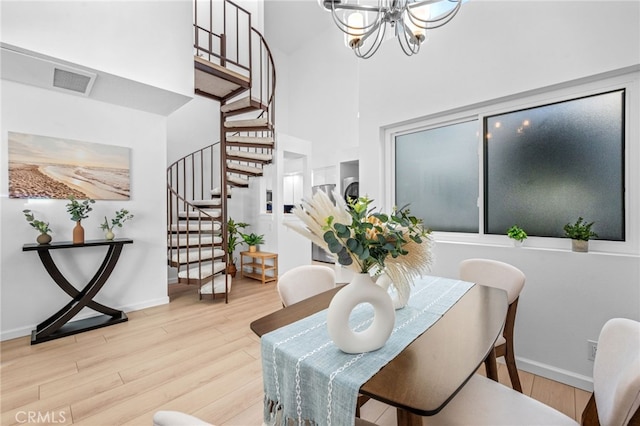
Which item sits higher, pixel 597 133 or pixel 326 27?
pixel 326 27

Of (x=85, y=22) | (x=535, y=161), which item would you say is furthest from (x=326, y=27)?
(x=535, y=161)

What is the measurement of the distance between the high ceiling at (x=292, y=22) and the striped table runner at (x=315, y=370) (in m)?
6.56

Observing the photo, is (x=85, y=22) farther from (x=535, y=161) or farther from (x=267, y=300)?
(x=535, y=161)

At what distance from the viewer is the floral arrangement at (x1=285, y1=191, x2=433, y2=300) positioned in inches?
33.4

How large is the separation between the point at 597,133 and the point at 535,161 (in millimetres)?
384

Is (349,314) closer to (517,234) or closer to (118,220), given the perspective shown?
(517,234)

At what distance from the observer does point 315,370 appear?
0.83m

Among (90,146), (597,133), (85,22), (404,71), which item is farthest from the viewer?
(90,146)

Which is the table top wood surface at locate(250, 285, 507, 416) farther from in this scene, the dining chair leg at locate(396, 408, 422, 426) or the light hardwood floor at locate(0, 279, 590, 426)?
the light hardwood floor at locate(0, 279, 590, 426)

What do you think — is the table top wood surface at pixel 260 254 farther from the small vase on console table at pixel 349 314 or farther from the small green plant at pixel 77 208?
the small vase on console table at pixel 349 314

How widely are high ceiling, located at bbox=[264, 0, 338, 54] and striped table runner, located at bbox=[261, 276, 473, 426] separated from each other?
656 centimetres

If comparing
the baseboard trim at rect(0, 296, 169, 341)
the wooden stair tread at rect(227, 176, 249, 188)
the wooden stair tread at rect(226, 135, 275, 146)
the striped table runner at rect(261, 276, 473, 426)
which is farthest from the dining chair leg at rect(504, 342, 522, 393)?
the wooden stair tread at rect(227, 176, 249, 188)

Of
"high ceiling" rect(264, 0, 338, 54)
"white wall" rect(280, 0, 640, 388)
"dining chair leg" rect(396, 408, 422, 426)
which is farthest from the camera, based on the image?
"high ceiling" rect(264, 0, 338, 54)

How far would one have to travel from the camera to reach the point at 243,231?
5.59 meters
